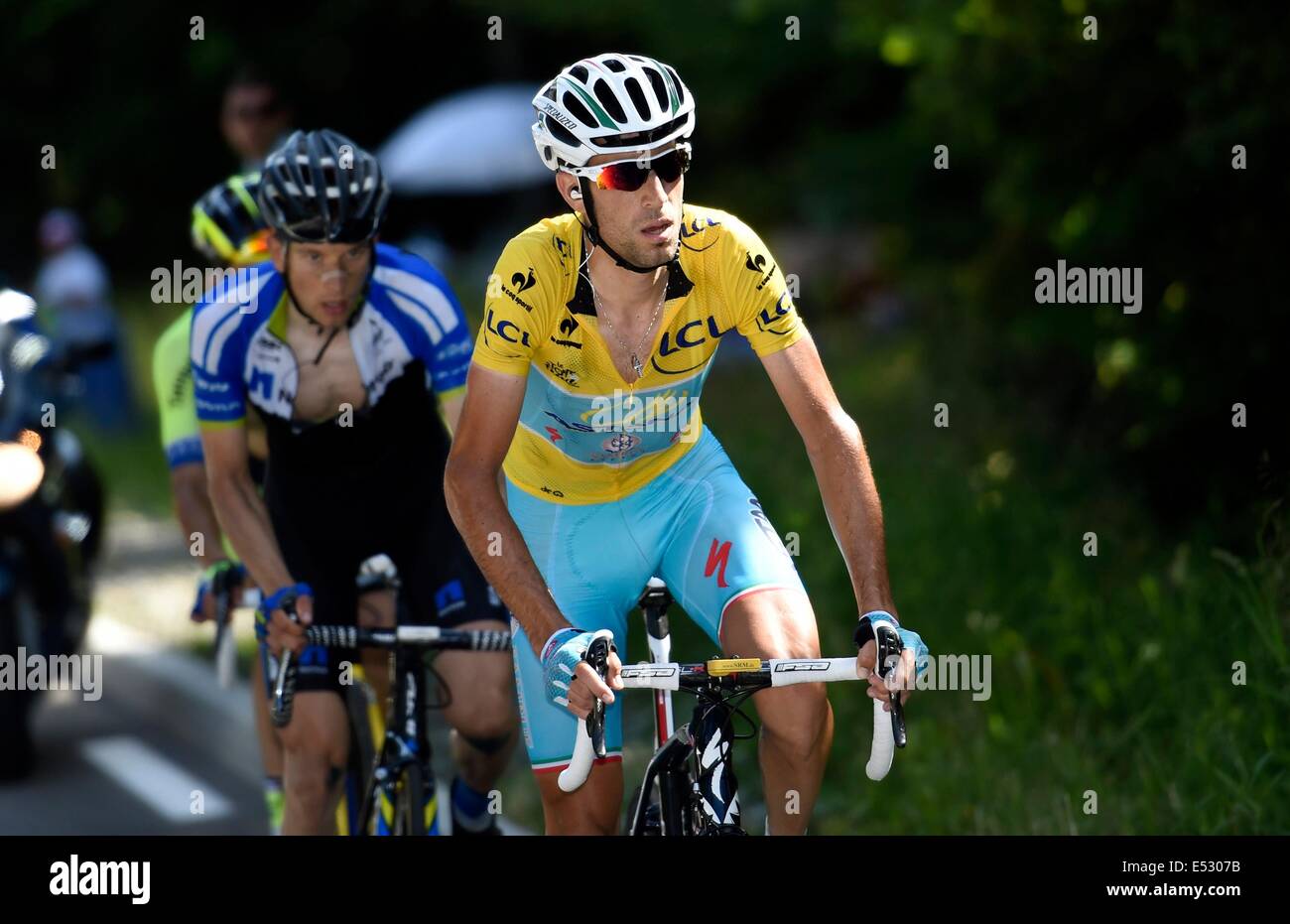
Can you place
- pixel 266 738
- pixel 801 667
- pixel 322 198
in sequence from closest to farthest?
1. pixel 801 667
2. pixel 322 198
3. pixel 266 738

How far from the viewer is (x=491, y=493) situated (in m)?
3.73

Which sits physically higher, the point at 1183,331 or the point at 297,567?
the point at 1183,331

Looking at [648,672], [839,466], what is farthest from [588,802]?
[839,466]

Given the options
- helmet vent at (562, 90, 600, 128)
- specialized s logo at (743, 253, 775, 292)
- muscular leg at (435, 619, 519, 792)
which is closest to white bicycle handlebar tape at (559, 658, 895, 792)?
specialized s logo at (743, 253, 775, 292)

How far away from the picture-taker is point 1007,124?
7.47 m

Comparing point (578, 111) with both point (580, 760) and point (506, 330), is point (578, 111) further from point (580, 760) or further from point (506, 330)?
point (580, 760)

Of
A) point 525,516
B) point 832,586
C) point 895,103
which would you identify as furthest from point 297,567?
point 895,103

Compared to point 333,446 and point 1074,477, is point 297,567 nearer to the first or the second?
point 333,446

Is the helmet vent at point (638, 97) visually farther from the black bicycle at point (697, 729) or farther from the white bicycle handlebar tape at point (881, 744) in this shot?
the white bicycle handlebar tape at point (881, 744)

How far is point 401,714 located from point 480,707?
264 mm

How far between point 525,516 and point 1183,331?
3.34 meters

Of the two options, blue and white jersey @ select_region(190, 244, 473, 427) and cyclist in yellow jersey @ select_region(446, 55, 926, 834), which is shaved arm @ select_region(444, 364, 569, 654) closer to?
cyclist in yellow jersey @ select_region(446, 55, 926, 834)

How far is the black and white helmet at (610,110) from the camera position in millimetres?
3719

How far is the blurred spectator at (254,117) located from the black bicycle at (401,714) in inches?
159
